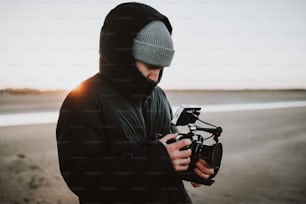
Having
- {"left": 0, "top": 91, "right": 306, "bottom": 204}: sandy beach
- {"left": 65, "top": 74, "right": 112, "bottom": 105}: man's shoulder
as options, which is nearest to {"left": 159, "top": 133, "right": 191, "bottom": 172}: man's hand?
{"left": 65, "top": 74, "right": 112, "bottom": 105}: man's shoulder

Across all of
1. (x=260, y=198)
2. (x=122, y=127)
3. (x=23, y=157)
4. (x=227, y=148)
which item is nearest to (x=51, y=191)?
(x=23, y=157)

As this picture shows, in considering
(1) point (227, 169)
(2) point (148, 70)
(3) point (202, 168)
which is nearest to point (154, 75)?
(2) point (148, 70)

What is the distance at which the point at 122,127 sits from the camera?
0.88 m

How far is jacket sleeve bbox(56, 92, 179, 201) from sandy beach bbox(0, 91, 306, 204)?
212 cm

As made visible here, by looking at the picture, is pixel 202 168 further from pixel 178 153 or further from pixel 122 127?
pixel 122 127

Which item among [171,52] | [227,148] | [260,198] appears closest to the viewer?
[171,52]

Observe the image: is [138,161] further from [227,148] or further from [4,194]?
[227,148]

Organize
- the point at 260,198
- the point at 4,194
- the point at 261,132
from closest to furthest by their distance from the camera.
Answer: the point at 4,194 < the point at 260,198 < the point at 261,132

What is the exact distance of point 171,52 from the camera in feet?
2.99

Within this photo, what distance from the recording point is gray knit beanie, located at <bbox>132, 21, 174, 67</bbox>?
86 centimetres

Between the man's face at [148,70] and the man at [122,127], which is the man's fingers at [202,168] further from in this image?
the man's face at [148,70]

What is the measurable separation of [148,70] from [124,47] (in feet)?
0.34

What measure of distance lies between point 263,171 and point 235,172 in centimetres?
38

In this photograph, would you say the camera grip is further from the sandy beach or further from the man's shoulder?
the sandy beach
